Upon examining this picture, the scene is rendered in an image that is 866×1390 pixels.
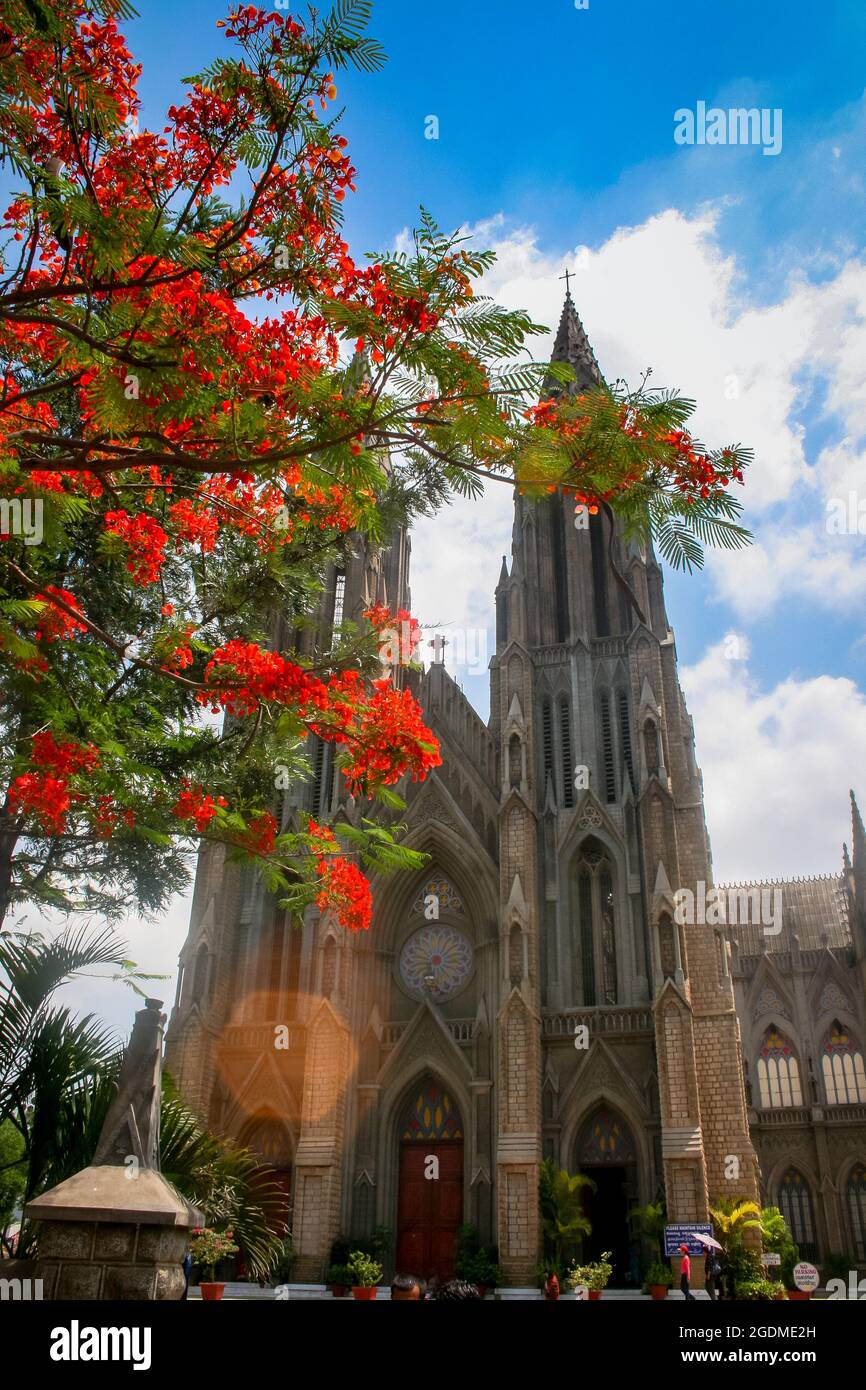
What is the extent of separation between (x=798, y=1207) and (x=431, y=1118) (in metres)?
17.9

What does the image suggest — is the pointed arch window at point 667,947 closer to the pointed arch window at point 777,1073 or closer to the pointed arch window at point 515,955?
the pointed arch window at point 515,955

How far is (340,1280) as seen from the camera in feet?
75.9

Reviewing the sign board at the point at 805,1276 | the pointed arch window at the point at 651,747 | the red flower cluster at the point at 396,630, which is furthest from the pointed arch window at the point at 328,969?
the red flower cluster at the point at 396,630

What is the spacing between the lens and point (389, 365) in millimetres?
5750

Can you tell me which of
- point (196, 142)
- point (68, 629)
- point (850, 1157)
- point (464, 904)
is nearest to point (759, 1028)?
point (850, 1157)

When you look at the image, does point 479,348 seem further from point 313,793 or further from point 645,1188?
point 313,793

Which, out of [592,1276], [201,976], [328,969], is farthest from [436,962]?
[592,1276]

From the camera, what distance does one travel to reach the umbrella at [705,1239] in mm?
19859

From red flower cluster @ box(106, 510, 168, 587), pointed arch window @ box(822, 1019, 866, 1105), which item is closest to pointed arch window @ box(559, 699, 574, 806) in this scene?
pointed arch window @ box(822, 1019, 866, 1105)

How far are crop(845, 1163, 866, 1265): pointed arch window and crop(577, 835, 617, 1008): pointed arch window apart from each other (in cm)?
1692

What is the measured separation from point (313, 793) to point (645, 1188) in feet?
46.9

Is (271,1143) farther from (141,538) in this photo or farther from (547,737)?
(141,538)

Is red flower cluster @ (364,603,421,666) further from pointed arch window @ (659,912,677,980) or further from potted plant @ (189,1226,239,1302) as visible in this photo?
pointed arch window @ (659,912,677,980)

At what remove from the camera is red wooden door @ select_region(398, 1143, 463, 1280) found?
81.5 ft
